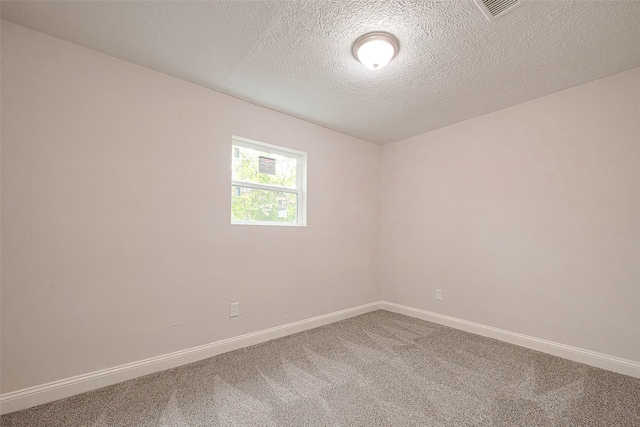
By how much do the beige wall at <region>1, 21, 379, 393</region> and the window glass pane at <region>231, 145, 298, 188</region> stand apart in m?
0.19

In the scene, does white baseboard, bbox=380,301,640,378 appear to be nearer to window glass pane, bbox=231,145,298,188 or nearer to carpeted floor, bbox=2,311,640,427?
carpeted floor, bbox=2,311,640,427

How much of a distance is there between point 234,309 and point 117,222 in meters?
1.25

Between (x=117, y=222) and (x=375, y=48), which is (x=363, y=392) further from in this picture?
(x=375, y=48)

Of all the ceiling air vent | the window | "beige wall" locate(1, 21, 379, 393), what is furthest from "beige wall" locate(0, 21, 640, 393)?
the ceiling air vent

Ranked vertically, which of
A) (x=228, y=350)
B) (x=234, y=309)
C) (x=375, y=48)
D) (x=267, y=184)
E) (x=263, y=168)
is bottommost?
(x=228, y=350)

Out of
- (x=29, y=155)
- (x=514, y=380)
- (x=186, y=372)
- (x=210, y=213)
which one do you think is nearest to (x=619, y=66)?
(x=514, y=380)

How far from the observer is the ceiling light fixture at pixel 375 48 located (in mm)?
1913

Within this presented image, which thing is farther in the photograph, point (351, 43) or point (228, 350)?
point (228, 350)

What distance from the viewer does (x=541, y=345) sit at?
105 inches

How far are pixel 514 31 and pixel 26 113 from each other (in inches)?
128

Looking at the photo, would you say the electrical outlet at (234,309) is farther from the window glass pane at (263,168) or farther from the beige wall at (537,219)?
the beige wall at (537,219)

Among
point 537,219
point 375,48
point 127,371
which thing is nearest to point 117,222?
point 127,371

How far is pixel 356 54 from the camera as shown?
207 centimetres

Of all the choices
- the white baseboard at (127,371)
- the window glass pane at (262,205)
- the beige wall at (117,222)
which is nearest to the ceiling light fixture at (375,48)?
the beige wall at (117,222)
